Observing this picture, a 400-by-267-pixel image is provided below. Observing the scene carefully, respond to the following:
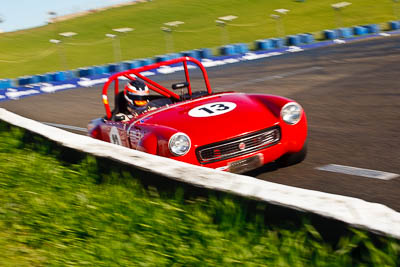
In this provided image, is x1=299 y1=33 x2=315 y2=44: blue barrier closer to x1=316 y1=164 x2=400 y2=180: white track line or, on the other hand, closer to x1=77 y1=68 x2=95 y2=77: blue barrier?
x1=77 y1=68 x2=95 y2=77: blue barrier

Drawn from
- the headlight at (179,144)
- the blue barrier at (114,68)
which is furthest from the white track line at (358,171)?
the blue barrier at (114,68)

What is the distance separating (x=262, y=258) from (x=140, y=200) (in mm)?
1232

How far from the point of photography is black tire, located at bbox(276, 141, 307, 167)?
5.61 meters

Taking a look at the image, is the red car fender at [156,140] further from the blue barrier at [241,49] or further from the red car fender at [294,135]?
the blue barrier at [241,49]

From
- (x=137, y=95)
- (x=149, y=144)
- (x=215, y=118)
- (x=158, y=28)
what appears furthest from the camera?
(x=158, y=28)

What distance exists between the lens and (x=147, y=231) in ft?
11.1

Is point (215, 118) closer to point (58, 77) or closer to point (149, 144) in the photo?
point (149, 144)

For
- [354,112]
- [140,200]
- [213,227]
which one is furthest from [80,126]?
[213,227]

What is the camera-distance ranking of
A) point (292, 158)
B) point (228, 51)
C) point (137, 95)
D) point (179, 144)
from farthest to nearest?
1. point (228, 51)
2. point (137, 95)
3. point (292, 158)
4. point (179, 144)

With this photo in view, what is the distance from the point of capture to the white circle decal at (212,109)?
5551 mm

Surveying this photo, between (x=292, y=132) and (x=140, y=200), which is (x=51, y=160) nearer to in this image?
(x=140, y=200)

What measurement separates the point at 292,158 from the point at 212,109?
2.89 ft

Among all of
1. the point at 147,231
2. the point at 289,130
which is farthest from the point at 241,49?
the point at 147,231

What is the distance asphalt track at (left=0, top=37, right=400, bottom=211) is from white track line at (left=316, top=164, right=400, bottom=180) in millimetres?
77
